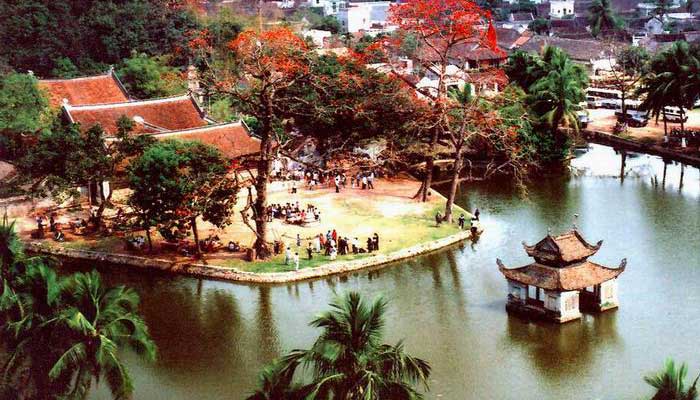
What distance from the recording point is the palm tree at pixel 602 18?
10838 cm

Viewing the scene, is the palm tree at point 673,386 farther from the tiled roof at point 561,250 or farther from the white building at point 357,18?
the white building at point 357,18

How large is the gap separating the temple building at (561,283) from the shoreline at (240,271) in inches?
282

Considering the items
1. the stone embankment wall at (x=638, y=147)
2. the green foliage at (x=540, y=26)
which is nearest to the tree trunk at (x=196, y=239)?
the stone embankment wall at (x=638, y=147)

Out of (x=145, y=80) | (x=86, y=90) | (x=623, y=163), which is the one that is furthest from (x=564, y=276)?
(x=145, y=80)

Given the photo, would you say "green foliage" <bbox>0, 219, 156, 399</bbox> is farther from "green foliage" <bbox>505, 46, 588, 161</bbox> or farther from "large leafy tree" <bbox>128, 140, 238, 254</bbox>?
"green foliage" <bbox>505, 46, 588, 161</bbox>

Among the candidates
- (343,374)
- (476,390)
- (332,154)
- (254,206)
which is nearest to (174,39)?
(332,154)

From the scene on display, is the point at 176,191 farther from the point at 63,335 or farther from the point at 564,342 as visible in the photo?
the point at 63,335

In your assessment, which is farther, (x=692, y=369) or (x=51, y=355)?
(x=692, y=369)

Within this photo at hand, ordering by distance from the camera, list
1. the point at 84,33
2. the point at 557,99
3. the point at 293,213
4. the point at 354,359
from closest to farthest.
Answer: the point at 354,359, the point at 293,213, the point at 557,99, the point at 84,33

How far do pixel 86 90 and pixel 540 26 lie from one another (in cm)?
7156

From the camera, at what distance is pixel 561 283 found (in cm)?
2944

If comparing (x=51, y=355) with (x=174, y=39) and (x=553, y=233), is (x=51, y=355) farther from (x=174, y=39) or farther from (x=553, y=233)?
(x=174, y=39)

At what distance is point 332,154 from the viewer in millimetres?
49812

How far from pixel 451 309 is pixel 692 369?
27.8 feet
